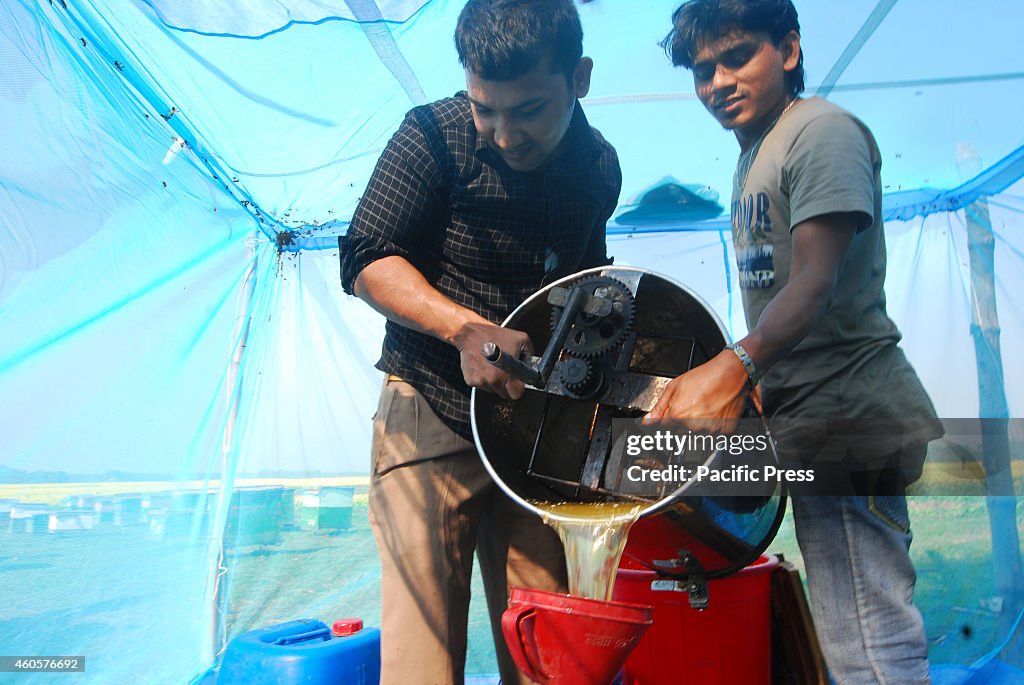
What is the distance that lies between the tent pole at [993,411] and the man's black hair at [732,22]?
0.74 metres

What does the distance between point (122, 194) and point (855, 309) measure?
1.99 m

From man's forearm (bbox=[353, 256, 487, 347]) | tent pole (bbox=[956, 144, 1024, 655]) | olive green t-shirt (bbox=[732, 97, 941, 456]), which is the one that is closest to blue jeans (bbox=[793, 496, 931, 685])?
olive green t-shirt (bbox=[732, 97, 941, 456])

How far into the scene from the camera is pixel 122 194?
2.19 meters

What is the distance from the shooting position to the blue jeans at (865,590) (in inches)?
44.1

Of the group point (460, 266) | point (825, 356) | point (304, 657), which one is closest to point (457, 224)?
point (460, 266)

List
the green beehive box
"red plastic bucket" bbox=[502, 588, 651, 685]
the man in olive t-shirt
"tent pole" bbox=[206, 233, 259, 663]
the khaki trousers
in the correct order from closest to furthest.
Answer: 1. "red plastic bucket" bbox=[502, 588, 651, 685]
2. the man in olive t-shirt
3. the khaki trousers
4. "tent pole" bbox=[206, 233, 259, 663]
5. the green beehive box

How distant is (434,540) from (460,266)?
52cm

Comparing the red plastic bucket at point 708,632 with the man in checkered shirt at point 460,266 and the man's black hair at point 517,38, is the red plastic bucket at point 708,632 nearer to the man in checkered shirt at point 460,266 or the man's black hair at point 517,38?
the man in checkered shirt at point 460,266

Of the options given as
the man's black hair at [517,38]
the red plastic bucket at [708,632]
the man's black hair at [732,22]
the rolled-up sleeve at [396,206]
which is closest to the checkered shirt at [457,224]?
the rolled-up sleeve at [396,206]

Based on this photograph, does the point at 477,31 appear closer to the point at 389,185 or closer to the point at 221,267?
the point at 389,185

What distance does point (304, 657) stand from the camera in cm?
196

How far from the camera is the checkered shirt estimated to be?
4.58 feet

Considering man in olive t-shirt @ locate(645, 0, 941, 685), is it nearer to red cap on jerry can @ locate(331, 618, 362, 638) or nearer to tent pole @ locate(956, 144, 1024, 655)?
tent pole @ locate(956, 144, 1024, 655)

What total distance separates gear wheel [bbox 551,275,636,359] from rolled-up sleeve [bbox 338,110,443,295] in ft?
1.28
